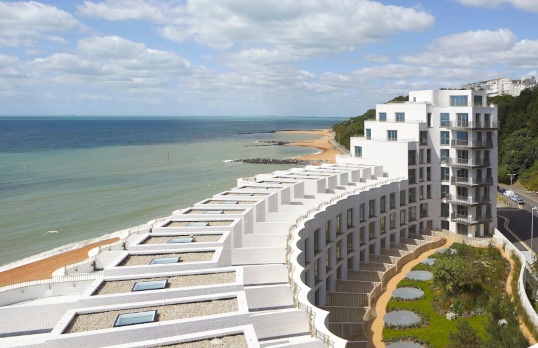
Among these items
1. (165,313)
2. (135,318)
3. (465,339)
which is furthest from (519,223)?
(135,318)

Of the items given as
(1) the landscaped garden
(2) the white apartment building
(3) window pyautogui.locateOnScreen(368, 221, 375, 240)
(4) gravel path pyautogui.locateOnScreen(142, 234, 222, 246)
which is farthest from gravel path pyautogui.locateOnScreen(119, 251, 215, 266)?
(2) the white apartment building

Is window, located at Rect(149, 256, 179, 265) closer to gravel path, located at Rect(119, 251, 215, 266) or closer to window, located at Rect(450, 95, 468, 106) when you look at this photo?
gravel path, located at Rect(119, 251, 215, 266)

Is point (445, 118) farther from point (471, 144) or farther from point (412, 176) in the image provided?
point (412, 176)

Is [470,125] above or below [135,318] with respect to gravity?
above

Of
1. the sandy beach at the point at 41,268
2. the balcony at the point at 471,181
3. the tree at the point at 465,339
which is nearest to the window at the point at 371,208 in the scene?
the balcony at the point at 471,181

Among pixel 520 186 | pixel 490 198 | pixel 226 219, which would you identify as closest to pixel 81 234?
pixel 226 219

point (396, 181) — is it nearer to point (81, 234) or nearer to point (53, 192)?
point (81, 234)
